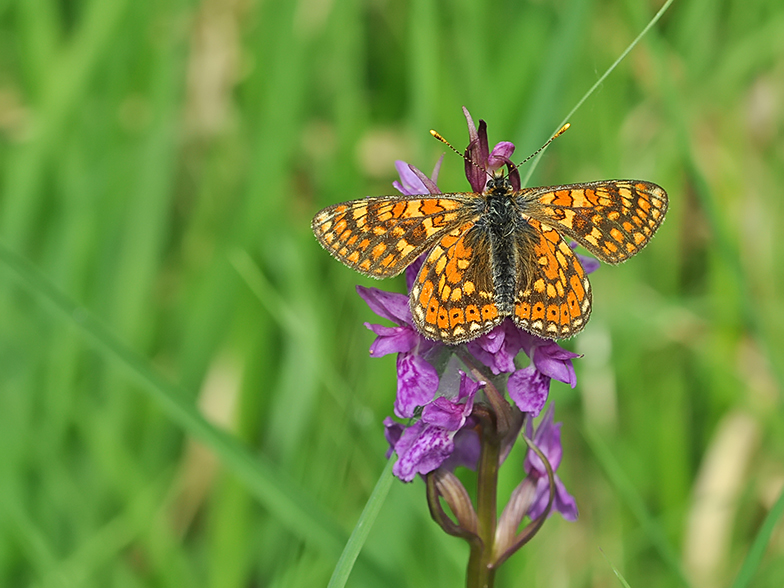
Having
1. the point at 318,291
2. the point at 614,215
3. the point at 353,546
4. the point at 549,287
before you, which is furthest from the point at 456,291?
the point at 318,291

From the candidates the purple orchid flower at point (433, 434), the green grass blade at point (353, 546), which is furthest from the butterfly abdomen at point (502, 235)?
the green grass blade at point (353, 546)

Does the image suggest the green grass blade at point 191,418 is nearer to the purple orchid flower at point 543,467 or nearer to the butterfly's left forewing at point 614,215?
the purple orchid flower at point 543,467

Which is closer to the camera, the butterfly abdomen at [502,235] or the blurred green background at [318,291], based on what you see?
the butterfly abdomen at [502,235]

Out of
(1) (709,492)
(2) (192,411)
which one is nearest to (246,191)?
(2) (192,411)

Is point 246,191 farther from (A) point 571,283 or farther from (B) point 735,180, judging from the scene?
(B) point 735,180

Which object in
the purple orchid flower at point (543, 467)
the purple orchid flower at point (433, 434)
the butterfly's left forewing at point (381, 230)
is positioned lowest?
the purple orchid flower at point (543, 467)

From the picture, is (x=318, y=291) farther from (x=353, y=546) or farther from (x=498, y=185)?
(x=353, y=546)
